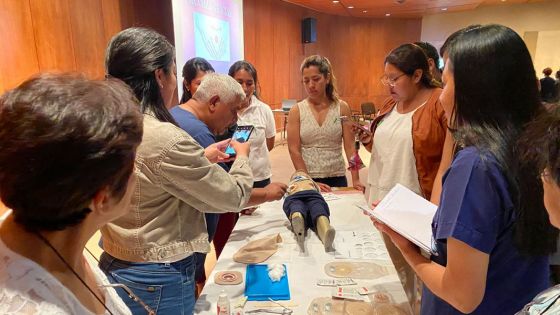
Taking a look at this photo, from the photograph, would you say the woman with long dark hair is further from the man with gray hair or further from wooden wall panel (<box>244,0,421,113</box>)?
wooden wall panel (<box>244,0,421,113</box>)

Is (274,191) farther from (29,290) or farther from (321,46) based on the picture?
(321,46)

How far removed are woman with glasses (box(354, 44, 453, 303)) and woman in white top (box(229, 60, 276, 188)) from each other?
30.5 inches

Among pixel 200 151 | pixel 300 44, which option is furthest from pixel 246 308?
pixel 300 44

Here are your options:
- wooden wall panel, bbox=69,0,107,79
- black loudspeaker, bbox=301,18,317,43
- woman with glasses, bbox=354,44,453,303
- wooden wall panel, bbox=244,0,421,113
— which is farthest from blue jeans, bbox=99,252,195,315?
black loudspeaker, bbox=301,18,317,43

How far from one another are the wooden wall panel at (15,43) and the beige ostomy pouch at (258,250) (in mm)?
2708

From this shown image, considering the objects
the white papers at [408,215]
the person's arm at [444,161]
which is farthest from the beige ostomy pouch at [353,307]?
the person's arm at [444,161]

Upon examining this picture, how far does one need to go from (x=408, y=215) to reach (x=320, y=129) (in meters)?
1.22

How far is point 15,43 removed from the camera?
10.3 feet

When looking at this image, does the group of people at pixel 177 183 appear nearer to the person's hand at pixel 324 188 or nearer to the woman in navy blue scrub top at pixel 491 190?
the woman in navy blue scrub top at pixel 491 190

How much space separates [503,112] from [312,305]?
72 cm

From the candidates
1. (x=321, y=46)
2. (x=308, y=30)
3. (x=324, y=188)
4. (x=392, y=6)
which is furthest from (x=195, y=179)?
(x=321, y=46)

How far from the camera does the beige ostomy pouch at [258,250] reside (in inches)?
53.9

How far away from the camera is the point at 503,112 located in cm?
84

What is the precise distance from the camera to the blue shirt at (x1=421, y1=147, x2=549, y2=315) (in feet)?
2.61
